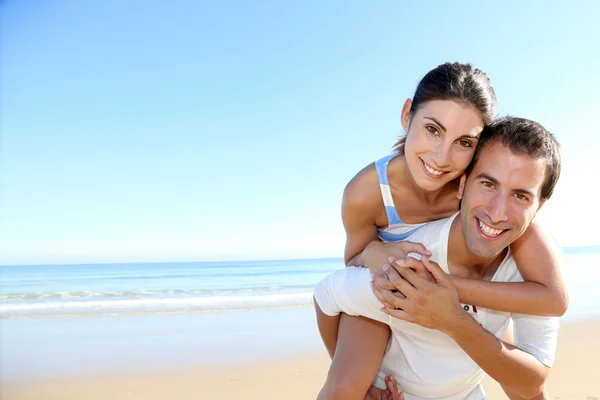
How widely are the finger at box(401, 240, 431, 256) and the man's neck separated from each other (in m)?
0.23

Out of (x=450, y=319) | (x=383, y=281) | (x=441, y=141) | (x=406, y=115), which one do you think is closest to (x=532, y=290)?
(x=450, y=319)

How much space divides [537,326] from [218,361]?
484 cm

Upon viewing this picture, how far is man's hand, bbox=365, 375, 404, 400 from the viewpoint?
274 cm

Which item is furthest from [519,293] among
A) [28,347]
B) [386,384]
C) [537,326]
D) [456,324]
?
[28,347]

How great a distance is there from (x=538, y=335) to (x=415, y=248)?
2.81 feet

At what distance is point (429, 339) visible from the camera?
9.28ft

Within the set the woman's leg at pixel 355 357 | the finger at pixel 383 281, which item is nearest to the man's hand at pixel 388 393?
the woman's leg at pixel 355 357

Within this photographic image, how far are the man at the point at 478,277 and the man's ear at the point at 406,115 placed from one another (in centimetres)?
75

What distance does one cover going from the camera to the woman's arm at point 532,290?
258cm

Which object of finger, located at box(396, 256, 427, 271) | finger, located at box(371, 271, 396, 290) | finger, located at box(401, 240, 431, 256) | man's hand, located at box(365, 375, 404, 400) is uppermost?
finger, located at box(401, 240, 431, 256)

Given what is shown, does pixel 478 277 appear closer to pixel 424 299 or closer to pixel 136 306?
pixel 424 299

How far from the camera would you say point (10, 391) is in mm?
5492

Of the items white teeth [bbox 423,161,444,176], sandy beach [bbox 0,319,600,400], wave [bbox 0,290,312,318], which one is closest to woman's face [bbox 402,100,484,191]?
white teeth [bbox 423,161,444,176]

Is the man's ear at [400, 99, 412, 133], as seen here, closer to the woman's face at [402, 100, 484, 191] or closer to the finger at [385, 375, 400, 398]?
the woman's face at [402, 100, 484, 191]
